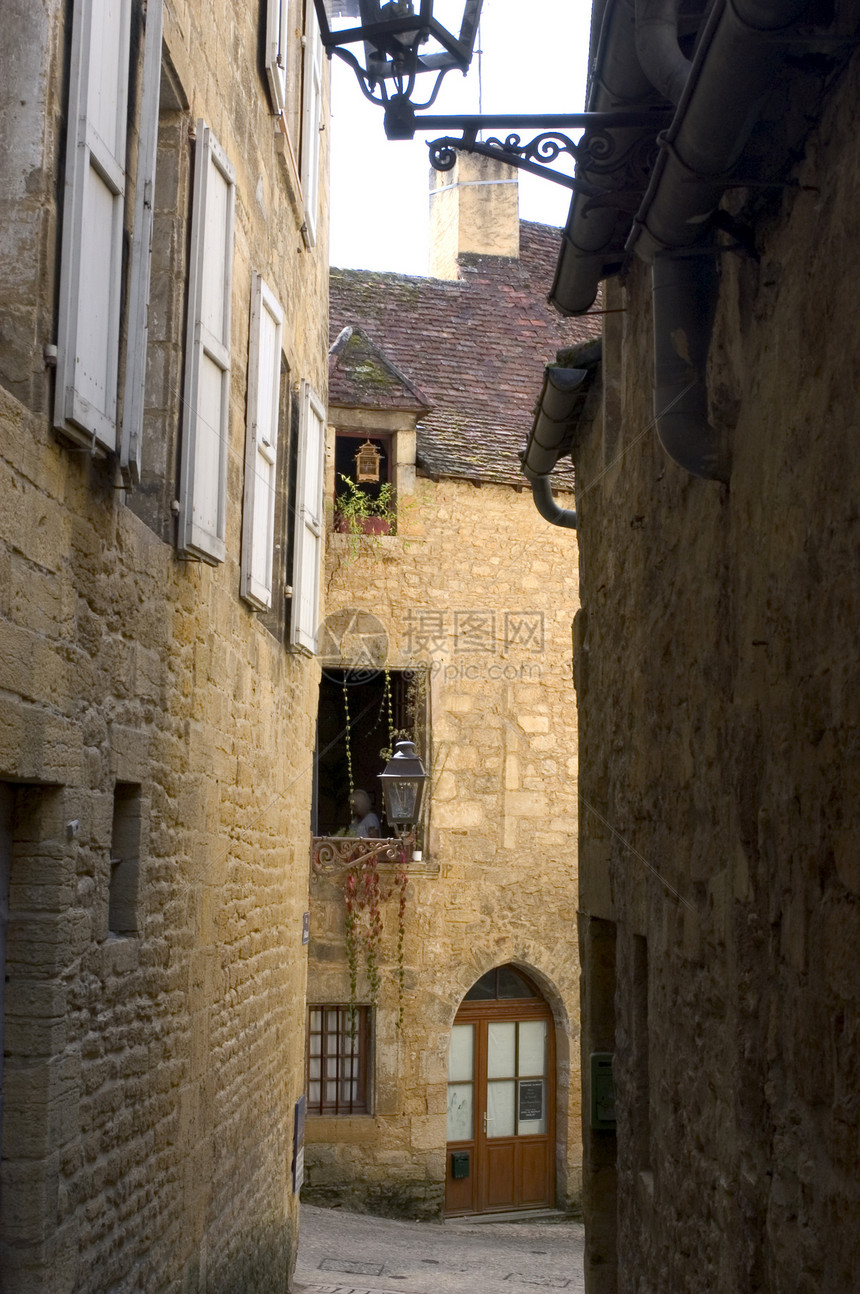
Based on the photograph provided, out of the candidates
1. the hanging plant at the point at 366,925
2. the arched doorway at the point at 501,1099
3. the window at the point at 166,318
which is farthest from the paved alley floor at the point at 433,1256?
the window at the point at 166,318

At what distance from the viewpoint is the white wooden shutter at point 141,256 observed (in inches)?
172

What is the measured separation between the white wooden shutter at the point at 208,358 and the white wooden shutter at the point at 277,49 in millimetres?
1538

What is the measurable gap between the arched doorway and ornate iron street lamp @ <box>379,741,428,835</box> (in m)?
3.21

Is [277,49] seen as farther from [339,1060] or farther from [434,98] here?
[339,1060]

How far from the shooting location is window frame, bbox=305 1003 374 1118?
12789mm

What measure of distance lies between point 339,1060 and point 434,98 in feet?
34.5

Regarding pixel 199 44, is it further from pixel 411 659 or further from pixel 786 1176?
pixel 411 659

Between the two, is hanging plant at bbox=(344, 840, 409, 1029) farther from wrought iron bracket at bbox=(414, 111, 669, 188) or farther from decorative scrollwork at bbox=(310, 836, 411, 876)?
wrought iron bracket at bbox=(414, 111, 669, 188)

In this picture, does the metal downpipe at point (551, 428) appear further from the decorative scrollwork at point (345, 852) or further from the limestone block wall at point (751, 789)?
the decorative scrollwork at point (345, 852)

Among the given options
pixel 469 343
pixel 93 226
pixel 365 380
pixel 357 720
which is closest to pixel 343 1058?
pixel 357 720

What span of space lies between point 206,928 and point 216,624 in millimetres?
1324

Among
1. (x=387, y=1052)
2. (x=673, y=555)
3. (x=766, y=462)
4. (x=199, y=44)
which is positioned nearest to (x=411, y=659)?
(x=387, y=1052)

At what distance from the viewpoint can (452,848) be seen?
13.2m

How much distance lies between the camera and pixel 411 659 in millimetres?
13422
